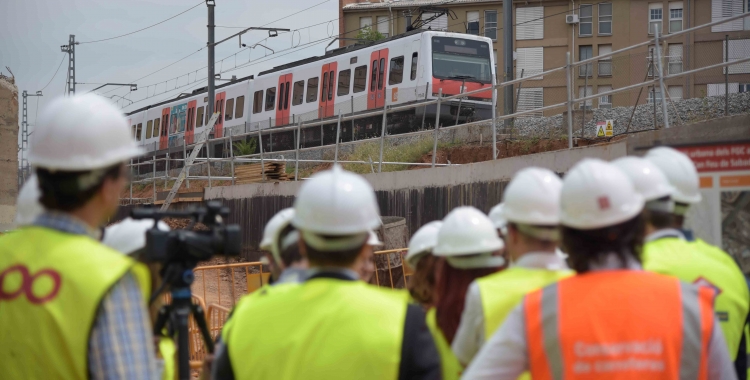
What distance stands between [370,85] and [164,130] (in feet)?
55.3

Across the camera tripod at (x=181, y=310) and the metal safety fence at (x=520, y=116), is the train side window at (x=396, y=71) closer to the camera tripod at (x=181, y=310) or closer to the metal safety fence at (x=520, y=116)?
the metal safety fence at (x=520, y=116)

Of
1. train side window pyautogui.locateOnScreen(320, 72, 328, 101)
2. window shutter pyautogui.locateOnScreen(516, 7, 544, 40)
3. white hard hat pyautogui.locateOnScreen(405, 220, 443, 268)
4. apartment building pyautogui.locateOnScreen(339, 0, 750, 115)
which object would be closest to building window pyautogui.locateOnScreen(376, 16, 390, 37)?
apartment building pyautogui.locateOnScreen(339, 0, 750, 115)

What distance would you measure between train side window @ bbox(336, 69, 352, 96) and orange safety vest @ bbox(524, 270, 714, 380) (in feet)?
79.3

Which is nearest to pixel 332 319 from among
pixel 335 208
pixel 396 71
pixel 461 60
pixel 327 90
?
pixel 335 208

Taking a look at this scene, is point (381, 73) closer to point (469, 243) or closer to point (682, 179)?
point (682, 179)

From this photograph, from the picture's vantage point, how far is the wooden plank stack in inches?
730

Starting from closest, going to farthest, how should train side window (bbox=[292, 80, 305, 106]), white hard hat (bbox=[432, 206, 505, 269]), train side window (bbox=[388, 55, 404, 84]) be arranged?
white hard hat (bbox=[432, 206, 505, 269])
train side window (bbox=[388, 55, 404, 84])
train side window (bbox=[292, 80, 305, 106])

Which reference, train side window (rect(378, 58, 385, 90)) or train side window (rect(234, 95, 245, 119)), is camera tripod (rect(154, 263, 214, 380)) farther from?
train side window (rect(234, 95, 245, 119))

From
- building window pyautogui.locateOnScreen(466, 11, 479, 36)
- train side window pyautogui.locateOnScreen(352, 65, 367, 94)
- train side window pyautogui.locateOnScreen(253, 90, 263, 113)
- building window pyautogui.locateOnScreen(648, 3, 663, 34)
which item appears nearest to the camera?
train side window pyautogui.locateOnScreen(352, 65, 367, 94)

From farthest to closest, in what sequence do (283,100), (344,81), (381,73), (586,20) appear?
(586,20) → (283,100) → (344,81) → (381,73)

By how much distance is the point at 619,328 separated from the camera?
230 centimetres

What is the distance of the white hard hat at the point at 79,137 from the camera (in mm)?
2355

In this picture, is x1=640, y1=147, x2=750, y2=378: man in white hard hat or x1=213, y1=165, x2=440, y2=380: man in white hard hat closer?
x1=213, y1=165, x2=440, y2=380: man in white hard hat

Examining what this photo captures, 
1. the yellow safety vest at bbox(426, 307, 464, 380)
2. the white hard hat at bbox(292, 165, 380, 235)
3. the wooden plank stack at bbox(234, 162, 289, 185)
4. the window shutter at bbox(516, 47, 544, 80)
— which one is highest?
the window shutter at bbox(516, 47, 544, 80)
